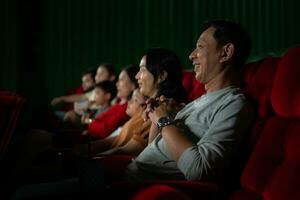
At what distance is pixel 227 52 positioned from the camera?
1630mm

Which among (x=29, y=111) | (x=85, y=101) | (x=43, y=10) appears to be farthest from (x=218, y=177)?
(x=43, y=10)

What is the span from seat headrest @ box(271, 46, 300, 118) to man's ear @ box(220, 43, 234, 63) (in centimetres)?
26

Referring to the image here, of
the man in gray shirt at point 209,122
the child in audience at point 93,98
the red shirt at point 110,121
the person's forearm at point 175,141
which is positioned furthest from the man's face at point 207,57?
the child in audience at point 93,98

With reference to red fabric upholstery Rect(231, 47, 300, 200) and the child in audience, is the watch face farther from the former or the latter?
the child in audience

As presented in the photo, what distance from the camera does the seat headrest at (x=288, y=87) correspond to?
1333mm

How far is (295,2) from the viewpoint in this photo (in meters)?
3.09

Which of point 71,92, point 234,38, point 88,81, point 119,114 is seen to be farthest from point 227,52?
point 71,92

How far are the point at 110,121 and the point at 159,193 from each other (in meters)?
1.96

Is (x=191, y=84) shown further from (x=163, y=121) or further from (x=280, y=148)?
(x=280, y=148)

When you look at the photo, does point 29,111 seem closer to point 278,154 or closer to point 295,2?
point 295,2

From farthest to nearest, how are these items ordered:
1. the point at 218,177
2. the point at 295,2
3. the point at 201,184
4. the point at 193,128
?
the point at 295,2 < the point at 193,128 < the point at 218,177 < the point at 201,184

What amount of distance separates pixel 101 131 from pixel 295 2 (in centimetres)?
154

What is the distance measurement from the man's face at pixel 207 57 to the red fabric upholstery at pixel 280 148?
0.96 ft

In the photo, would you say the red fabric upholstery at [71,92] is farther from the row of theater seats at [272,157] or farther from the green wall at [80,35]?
the row of theater seats at [272,157]
